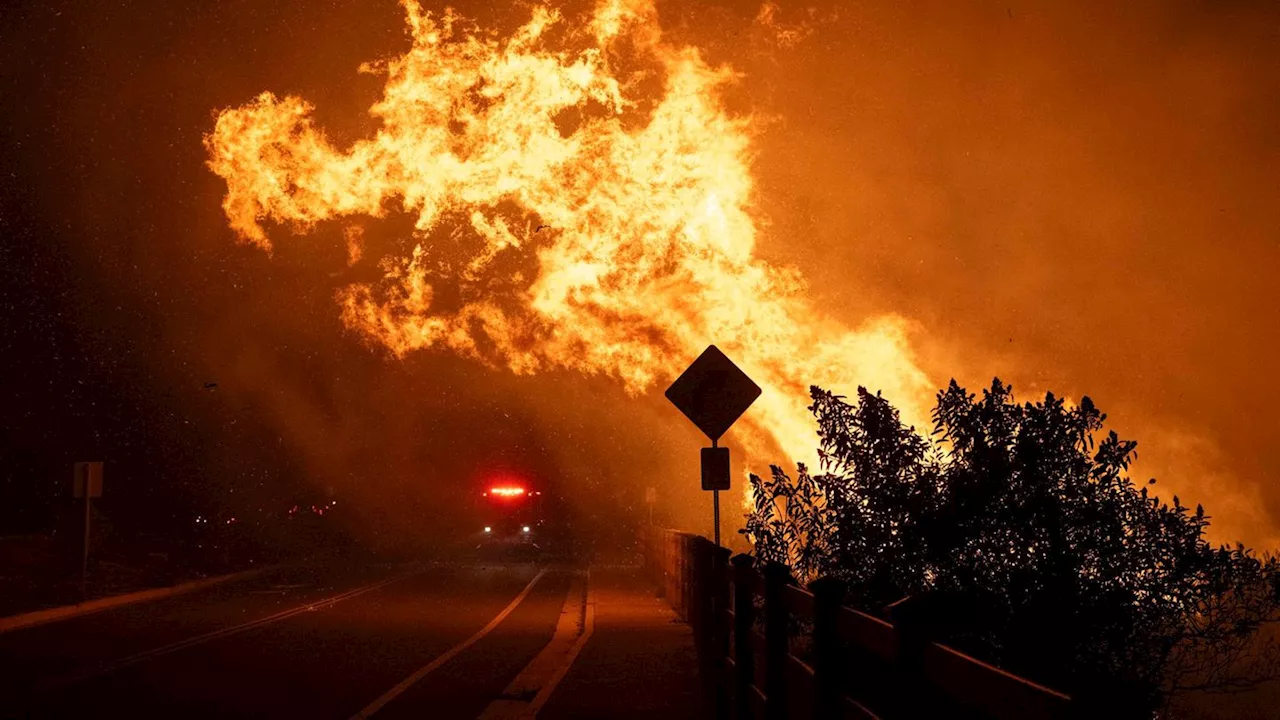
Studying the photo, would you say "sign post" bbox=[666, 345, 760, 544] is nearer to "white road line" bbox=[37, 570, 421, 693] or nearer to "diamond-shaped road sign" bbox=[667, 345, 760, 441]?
"diamond-shaped road sign" bbox=[667, 345, 760, 441]

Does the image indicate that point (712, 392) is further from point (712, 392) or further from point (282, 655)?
point (282, 655)

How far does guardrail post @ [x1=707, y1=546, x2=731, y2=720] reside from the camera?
10148 millimetres

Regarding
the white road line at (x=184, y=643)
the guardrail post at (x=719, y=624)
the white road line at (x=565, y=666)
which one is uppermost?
the guardrail post at (x=719, y=624)

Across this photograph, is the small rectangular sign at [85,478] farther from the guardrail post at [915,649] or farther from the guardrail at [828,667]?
the guardrail post at [915,649]

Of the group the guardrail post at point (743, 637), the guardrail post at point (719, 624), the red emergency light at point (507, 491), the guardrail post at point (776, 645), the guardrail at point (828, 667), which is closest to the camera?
the guardrail at point (828, 667)

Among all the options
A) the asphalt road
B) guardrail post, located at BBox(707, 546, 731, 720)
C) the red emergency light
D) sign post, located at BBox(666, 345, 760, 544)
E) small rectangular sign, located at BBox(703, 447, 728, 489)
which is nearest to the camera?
A: guardrail post, located at BBox(707, 546, 731, 720)

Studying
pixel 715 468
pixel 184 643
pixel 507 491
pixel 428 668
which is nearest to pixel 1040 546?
pixel 715 468

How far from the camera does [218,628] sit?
18.9 m

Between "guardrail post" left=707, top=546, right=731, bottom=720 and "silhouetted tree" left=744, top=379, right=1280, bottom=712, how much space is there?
4.82ft

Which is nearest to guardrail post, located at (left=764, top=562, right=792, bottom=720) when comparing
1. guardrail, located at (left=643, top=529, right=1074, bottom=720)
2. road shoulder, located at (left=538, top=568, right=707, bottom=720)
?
guardrail, located at (left=643, top=529, right=1074, bottom=720)

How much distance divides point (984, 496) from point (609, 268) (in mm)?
15740

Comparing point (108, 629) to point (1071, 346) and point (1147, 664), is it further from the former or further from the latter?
point (1071, 346)

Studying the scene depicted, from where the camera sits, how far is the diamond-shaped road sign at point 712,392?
43.1ft

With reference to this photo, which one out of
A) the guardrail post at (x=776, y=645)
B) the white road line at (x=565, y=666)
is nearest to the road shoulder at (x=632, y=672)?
the white road line at (x=565, y=666)
